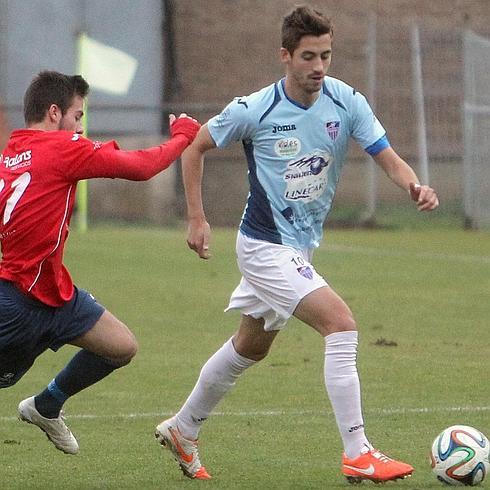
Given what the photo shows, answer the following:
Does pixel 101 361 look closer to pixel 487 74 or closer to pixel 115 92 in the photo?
pixel 487 74

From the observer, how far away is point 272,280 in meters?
→ 6.28

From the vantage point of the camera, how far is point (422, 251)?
18.8 meters

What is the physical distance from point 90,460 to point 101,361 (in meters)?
0.50

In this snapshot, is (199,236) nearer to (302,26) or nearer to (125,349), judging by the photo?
(125,349)

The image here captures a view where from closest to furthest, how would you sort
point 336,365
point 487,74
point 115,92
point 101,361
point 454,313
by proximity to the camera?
Answer: point 336,365, point 101,361, point 454,313, point 487,74, point 115,92

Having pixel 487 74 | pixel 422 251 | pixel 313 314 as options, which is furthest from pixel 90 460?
pixel 487 74

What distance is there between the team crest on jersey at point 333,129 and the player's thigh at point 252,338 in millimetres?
885

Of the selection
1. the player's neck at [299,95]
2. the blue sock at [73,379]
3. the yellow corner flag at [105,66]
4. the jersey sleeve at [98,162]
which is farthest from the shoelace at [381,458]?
the yellow corner flag at [105,66]

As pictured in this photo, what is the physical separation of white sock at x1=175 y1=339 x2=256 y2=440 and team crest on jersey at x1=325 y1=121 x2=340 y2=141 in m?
1.05

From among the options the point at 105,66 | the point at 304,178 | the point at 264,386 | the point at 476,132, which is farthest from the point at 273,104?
the point at 105,66

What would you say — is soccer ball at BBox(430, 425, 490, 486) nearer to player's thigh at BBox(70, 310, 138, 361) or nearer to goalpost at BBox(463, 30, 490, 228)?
player's thigh at BBox(70, 310, 138, 361)

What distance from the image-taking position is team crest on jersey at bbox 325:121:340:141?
253 inches

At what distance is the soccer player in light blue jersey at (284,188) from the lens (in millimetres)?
6266

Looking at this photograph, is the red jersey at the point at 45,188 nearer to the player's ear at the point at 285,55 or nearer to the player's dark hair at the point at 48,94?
the player's dark hair at the point at 48,94
